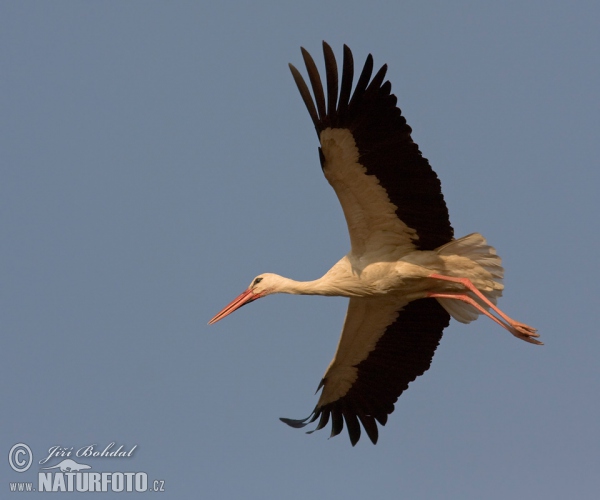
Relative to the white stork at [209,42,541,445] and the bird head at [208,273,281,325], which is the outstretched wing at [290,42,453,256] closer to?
the white stork at [209,42,541,445]

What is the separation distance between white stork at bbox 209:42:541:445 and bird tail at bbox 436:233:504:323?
1 centimetres

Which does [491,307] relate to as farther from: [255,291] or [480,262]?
[255,291]

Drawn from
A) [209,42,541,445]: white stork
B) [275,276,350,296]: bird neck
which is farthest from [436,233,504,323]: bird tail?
[275,276,350,296]: bird neck

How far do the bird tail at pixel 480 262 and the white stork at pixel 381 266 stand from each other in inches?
0.4

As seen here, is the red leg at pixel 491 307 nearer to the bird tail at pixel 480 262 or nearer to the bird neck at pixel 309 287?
the bird tail at pixel 480 262

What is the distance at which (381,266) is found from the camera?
11297 mm

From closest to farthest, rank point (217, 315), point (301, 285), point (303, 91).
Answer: point (303, 91), point (301, 285), point (217, 315)

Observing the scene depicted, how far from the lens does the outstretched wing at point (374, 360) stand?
12.1 metres

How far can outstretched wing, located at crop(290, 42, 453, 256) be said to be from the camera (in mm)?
10242

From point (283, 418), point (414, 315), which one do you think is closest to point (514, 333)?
point (414, 315)

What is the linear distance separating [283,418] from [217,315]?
150 cm

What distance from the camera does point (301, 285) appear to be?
11.8m

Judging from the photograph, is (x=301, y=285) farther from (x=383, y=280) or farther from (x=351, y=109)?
(x=351, y=109)

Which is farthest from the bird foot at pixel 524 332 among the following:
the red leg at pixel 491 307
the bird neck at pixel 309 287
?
the bird neck at pixel 309 287
